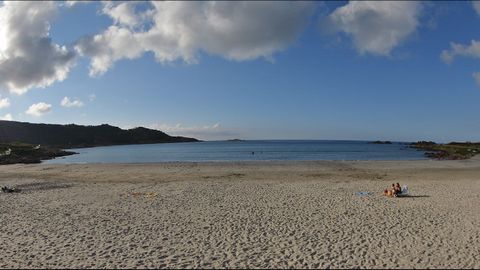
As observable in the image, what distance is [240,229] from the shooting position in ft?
40.7

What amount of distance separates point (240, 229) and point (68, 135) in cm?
15414

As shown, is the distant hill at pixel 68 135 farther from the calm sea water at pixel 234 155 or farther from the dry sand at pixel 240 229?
the dry sand at pixel 240 229

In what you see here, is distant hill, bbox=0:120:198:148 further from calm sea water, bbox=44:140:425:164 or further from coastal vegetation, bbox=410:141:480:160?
coastal vegetation, bbox=410:141:480:160

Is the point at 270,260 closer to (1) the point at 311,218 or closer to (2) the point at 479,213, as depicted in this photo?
(1) the point at 311,218

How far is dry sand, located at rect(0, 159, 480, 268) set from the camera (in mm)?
9539

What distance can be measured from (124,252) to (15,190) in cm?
1393

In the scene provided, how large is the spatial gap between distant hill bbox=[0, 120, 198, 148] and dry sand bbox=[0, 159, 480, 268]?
361 ft

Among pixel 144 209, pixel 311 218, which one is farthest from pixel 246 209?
pixel 144 209

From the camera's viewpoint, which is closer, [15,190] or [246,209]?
[246,209]

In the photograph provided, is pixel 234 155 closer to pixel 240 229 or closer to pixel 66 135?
pixel 240 229

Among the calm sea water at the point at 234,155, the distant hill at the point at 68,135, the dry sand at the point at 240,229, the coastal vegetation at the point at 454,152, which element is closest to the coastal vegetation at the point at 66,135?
the distant hill at the point at 68,135

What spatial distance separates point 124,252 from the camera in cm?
1016

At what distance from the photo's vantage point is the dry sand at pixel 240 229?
9539mm

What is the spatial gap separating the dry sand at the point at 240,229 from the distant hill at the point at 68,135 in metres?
110
